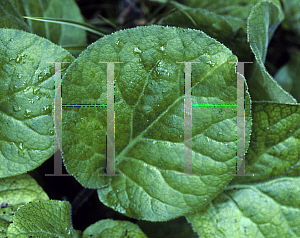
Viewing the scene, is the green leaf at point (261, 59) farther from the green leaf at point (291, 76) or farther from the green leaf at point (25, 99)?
the green leaf at point (25, 99)

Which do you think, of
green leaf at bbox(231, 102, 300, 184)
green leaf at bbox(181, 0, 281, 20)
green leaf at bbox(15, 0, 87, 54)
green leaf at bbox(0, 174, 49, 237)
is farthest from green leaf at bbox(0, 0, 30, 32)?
green leaf at bbox(231, 102, 300, 184)

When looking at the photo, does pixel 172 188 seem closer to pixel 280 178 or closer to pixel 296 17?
pixel 280 178

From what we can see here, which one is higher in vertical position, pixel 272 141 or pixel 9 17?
pixel 9 17

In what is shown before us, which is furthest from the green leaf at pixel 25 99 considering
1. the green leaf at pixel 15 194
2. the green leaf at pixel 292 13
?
the green leaf at pixel 292 13

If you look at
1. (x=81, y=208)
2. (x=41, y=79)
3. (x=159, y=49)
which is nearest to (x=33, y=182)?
(x=81, y=208)

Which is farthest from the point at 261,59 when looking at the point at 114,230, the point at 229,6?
→ the point at 114,230

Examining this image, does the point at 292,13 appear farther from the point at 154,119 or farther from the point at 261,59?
the point at 154,119
